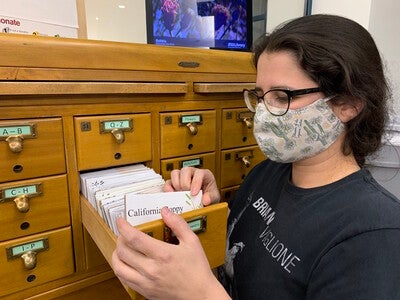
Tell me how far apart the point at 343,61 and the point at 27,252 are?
73 cm

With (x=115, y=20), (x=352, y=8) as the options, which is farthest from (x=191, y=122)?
(x=352, y=8)

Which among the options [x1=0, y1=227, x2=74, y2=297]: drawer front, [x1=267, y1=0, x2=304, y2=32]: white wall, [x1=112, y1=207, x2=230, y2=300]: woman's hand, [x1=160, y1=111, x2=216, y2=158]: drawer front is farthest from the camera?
[x1=267, y1=0, x2=304, y2=32]: white wall

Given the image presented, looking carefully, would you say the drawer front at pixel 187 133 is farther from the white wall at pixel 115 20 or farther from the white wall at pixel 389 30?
the white wall at pixel 389 30

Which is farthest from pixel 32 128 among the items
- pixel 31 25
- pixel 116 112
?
pixel 31 25

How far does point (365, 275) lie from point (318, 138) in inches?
10.4

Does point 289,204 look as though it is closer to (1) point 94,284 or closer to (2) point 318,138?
(2) point 318,138

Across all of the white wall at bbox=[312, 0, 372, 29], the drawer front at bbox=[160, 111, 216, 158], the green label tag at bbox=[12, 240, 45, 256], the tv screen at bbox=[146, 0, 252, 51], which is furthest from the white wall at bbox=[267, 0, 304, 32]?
the green label tag at bbox=[12, 240, 45, 256]

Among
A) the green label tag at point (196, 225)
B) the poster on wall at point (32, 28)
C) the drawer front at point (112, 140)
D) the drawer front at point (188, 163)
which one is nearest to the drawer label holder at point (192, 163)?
the drawer front at point (188, 163)

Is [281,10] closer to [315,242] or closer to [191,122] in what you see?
[191,122]

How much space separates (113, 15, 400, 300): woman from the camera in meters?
0.46

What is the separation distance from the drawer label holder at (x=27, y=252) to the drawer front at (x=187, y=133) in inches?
13.7

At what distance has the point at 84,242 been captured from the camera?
766mm

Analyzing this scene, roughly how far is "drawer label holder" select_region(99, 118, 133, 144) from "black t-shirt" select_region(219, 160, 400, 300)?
345 mm

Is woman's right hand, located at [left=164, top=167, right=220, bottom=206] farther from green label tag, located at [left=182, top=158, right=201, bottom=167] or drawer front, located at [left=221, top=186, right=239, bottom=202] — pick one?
drawer front, located at [left=221, top=186, right=239, bottom=202]
